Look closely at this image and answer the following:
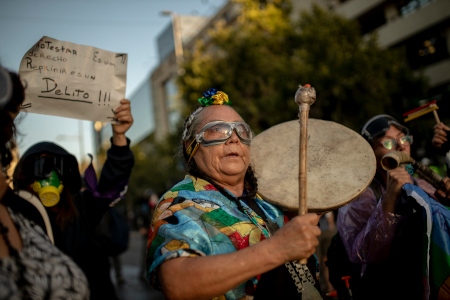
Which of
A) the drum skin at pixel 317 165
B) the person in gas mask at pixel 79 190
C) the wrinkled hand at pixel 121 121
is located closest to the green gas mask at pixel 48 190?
the person in gas mask at pixel 79 190

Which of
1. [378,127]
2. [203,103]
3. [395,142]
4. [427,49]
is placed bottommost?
[395,142]

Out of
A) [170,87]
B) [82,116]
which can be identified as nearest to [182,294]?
[82,116]

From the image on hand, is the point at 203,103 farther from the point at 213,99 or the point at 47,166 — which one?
the point at 47,166

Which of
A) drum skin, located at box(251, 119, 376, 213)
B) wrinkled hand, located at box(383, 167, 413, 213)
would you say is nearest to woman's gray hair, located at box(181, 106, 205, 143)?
drum skin, located at box(251, 119, 376, 213)

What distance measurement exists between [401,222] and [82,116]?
6.64ft

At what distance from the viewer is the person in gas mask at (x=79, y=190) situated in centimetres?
257

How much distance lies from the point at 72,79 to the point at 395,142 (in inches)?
85.1

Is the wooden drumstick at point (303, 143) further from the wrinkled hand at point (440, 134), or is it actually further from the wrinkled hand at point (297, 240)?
the wrinkled hand at point (440, 134)

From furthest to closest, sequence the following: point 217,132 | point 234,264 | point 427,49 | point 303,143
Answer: point 427,49 → point 217,132 → point 303,143 → point 234,264

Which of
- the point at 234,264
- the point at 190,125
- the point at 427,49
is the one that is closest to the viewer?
the point at 234,264

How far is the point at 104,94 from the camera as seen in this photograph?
8.21 ft

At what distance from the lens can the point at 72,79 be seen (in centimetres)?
239

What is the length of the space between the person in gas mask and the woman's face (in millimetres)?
748

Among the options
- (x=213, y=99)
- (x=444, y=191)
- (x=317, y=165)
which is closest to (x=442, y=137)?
(x=444, y=191)
